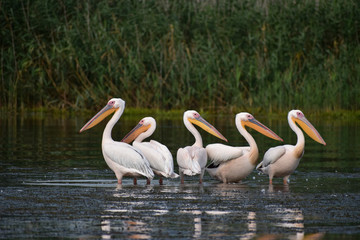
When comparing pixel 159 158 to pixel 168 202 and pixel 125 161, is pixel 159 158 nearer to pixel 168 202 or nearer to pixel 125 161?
pixel 125 161

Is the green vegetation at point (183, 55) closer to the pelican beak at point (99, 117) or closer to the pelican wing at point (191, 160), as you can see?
the pelican beak at point (99, 117)

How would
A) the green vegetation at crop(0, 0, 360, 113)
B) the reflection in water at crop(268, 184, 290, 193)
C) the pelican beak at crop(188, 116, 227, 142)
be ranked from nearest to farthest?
1. the reflection in water at crop(268, 184, 290, 193)
2. the pelican beak at crop(188, 116, 227, 142)
3. the green vegetation at crop(0, 0, 360, 113)

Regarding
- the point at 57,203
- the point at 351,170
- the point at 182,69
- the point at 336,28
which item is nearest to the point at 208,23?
the point at 182,69

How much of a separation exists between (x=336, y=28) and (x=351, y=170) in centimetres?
1126

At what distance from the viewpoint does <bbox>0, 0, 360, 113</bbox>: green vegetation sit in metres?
20.0

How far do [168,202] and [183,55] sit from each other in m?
12.8

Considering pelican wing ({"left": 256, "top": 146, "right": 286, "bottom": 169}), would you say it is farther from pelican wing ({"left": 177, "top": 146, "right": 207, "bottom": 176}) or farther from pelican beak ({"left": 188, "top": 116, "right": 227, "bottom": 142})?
pelican beak ({"left": 188, "top": 116, "right": 227, "bottom": 142})

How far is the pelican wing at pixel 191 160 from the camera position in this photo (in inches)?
365

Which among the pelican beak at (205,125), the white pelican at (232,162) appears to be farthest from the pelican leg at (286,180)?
the pelican beak at (205,125)

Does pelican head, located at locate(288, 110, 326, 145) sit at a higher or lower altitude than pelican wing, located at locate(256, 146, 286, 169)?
higher

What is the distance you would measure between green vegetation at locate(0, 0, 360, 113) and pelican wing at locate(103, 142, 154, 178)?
10469 millimetres

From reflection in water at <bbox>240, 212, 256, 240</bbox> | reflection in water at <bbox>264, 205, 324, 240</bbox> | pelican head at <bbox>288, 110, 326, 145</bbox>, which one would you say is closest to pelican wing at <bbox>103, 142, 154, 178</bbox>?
reflection in water at <bbox>264, 205, 324, 240</bbox>

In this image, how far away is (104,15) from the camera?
71.1 ft

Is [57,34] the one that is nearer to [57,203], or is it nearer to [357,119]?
[357,119]
